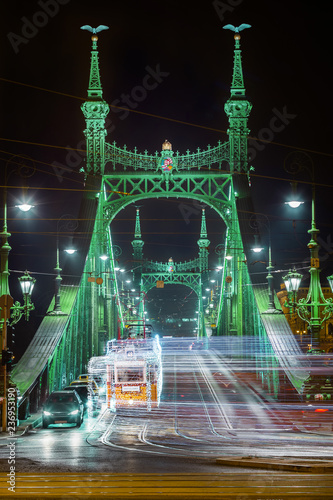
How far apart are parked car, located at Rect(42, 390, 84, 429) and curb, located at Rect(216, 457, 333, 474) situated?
12167 mm

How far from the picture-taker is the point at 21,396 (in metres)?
25.0

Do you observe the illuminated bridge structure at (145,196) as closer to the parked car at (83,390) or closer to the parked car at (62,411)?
the parked car at (83,390)

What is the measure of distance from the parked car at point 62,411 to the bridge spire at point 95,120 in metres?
22.1

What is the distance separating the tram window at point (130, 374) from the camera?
30.6m

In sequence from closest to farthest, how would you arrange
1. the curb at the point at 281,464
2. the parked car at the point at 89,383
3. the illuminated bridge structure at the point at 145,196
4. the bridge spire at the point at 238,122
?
the curb at the point at 281,464, the parked car at the point at 89,383, the illuminated bridge structure at the point at 145,196, the bridge spire at the point at 238,122

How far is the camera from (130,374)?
3056cm

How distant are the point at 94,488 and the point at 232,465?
10.8ft

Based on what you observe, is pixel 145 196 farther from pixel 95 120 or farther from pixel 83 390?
pixel 83 390

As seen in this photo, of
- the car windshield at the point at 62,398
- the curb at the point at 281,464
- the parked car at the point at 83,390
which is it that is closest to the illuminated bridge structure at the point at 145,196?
the parked car at the point at 83,390

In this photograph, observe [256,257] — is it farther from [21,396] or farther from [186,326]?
[186,326]

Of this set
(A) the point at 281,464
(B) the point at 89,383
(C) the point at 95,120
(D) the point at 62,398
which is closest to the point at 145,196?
(C) the point at 95,120

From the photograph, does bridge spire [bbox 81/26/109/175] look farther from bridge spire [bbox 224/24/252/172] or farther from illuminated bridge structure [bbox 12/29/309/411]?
bridge spire [bbox 224/24/252/172]

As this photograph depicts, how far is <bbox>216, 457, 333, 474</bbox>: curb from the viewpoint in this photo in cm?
1193

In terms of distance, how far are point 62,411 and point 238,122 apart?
2556cm
